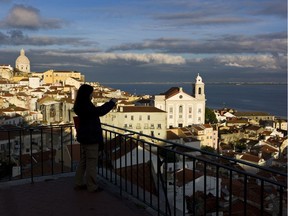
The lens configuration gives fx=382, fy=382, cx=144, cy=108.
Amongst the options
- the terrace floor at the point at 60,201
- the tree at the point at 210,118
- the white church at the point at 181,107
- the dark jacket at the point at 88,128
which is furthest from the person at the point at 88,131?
the tree at the point at 210,118

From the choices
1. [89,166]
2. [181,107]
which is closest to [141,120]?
[181,107]

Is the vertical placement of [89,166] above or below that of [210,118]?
above

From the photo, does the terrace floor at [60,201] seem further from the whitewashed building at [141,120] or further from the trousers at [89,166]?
the whitewashed building at [141,120]

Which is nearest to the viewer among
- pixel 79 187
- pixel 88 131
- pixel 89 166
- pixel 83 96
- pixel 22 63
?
pixel 83 96

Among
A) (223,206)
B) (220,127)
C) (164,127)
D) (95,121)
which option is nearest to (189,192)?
(223,206)

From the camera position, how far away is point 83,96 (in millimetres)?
5113

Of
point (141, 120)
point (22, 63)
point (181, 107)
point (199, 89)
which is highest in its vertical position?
point (22, 63)

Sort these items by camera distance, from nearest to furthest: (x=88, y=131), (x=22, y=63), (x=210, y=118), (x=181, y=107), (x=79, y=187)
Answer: (x=88, y=131), (x=79, y=187), (x=181, y=107), (x=210, y=118), (x=22, y=63)

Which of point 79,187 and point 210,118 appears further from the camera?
point 210,118

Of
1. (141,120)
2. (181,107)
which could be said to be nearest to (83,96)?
(141,120)

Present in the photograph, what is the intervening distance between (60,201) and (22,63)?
4870 inches

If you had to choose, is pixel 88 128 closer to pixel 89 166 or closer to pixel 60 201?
pixel 89 166

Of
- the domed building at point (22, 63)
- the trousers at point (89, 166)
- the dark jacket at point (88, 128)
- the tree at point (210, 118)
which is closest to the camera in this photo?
the dark jacket at point (88, 128)

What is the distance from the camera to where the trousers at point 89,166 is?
542 centimetres
